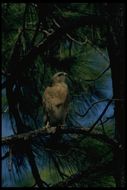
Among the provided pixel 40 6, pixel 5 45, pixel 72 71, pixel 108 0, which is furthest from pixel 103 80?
pixel 108 0

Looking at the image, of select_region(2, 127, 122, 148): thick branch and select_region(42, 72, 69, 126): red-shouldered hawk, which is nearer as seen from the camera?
select_region(2, 127, 122, 148): thick branch

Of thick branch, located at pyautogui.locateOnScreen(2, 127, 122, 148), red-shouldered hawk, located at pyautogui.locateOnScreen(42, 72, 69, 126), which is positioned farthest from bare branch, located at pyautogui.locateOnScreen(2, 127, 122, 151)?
A: red-shouldered hawk, located at pyautogui.locateOnScreen(42, 72, 69, 126)

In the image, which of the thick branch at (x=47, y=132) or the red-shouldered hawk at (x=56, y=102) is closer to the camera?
the thick branch at (x=47, y=132)

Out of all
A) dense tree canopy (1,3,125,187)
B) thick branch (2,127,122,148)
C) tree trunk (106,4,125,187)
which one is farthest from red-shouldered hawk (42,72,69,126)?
tree trunk (106,4,125,187)

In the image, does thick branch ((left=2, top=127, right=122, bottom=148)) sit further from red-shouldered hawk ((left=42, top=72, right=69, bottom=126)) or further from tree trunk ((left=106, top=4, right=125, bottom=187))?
red-shouldered hawk ((left=42, top=72, right=69, bottom=126))

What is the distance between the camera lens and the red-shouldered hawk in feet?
12.7

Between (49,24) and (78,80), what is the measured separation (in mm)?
538

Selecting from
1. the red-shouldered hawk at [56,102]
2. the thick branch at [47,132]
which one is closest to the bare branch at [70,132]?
the thick branch at [47,132]

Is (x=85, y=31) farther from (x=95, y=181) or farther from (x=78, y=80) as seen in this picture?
(x=95, y=181)

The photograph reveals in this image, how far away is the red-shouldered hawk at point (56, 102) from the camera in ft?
12.7

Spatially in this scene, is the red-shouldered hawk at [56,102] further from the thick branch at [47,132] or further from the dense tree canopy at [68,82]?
the thick branch at [47,132]

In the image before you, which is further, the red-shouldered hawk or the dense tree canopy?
the red-shouldered hawk

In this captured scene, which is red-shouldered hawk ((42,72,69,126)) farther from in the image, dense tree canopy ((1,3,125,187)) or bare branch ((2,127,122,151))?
bare branch ((2,127,122,151))

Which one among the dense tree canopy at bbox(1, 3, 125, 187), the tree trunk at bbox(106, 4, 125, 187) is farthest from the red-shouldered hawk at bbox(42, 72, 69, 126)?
the tree trunk at bbox(106, 4, 125, 187)
